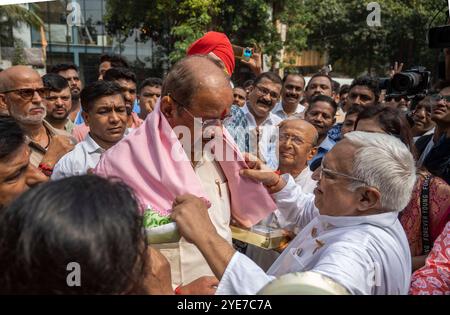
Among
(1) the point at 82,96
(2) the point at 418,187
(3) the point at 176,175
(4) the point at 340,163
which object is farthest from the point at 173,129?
(1) the point at 82,96

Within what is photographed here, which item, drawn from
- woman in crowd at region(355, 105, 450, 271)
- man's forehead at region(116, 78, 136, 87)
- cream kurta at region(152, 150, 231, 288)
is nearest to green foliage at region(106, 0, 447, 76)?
man's forehead at region(116, 78, 136, 87)

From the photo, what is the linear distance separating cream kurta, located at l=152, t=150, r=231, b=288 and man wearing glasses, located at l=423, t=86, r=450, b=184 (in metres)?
1.43

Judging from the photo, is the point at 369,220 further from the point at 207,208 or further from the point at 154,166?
the point at 154,166

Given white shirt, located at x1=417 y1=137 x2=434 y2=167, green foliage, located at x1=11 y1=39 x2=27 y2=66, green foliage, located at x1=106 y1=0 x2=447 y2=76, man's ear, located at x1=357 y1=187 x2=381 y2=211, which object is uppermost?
green foliage, located at x1=106 y1=0 x2=447 y2=76

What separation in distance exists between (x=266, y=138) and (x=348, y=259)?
274cm

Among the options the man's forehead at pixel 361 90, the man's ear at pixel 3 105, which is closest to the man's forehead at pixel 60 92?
the man's ear at pixel 3 105

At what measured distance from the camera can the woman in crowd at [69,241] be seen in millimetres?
940

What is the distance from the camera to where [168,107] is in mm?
1835

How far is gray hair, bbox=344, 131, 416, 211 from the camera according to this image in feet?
5.37

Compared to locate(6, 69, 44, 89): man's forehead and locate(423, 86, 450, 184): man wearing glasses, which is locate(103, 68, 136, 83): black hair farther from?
locate(423, 86, 450, 184): man wearing glasses

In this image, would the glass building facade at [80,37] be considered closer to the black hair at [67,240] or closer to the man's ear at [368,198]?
the man's ear at [368,198]

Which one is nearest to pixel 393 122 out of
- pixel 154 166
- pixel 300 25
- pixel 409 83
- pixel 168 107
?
pixel 409 83

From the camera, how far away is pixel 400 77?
11.7 feet

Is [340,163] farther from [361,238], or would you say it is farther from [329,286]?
[329,286]
